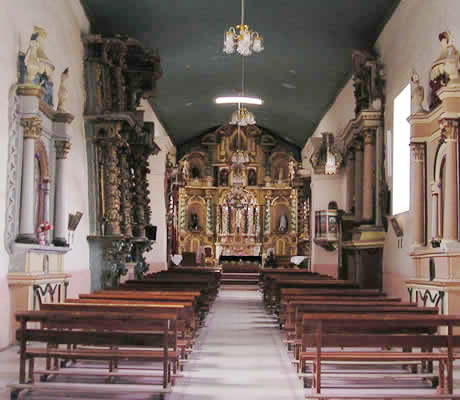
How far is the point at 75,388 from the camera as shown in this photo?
5.08m

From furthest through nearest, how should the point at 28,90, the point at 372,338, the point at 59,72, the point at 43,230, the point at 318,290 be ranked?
the point at 59,72, the point at 318,290, the point at 43,230, the point at 28,90, the point at 372,338

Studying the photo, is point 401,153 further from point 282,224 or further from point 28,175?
point 282,224

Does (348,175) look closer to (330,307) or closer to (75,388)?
(330,307)

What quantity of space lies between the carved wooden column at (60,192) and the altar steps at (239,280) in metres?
13.5

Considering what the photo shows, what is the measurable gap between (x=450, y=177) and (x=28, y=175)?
571 cm

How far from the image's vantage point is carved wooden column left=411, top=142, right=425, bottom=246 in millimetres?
10812

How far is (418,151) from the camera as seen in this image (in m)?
10.8

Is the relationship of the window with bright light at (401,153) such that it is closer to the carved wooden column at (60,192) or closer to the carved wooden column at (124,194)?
the carved wooden column at (124,194)

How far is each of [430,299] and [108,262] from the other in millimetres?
6957

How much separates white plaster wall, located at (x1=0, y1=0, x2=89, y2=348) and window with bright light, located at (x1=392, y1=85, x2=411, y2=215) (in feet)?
20.4

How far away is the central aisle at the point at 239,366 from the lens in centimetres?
563

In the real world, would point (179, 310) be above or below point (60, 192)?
below

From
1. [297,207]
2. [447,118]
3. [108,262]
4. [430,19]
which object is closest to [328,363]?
[447,118]

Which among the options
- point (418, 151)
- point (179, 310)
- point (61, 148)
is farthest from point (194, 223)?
point (179, 310)
